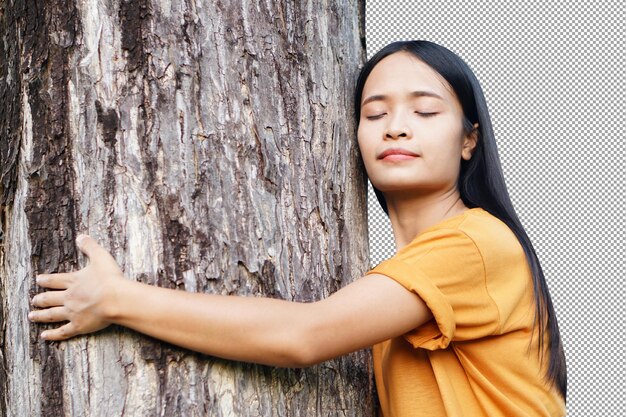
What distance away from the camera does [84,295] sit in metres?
1.68

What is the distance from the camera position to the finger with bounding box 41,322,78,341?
1.70 meters

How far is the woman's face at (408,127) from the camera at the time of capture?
209cm

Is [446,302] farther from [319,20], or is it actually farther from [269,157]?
[319,20]

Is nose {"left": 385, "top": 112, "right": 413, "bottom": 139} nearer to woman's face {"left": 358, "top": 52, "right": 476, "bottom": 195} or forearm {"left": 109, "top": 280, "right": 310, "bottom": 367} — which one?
woman's face {"left": 358, "top": 52, "right": 476, "bottom": 195}

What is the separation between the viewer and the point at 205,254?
172 centimetres

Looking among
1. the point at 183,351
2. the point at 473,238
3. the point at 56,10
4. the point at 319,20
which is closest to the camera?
the point at 183,351

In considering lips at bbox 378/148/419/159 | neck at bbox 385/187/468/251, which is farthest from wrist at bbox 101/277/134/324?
neck at bbox 385/187/468/251

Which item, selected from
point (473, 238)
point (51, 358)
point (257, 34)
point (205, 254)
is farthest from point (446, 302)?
point (51, 358)

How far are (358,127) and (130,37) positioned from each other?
0.66 metres

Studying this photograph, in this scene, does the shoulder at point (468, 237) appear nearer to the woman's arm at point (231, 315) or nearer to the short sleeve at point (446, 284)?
the short sleeve at point (446, 284)

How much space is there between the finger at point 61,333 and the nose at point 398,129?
87 centimetres

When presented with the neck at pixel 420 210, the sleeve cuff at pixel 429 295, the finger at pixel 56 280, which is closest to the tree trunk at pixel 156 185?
the finger at pixel 56 280

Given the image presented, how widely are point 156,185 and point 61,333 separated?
35cm

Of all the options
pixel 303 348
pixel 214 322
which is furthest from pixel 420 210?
pixel 214 322
